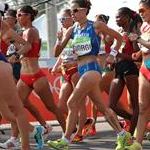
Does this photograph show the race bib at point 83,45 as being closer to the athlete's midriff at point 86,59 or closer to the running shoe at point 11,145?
the athlete's midriff at point 86,59

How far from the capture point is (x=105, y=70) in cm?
987

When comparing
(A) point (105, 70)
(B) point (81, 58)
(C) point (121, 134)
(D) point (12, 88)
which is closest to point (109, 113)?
(C) point (121, 134)

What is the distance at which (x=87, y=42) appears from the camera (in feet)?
25.6

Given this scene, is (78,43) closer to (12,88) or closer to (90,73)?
(90,73)

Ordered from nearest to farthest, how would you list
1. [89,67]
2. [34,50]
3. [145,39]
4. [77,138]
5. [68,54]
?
[145,39], [89,67], [34,50], [77,138], [68,54]

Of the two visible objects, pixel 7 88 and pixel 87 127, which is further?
pixel 87 127

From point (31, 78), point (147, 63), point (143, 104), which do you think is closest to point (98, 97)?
point (143, 104)

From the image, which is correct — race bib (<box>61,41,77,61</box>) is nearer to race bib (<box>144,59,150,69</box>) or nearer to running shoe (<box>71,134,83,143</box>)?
running shoe (<box>71,134,83,143</box>)

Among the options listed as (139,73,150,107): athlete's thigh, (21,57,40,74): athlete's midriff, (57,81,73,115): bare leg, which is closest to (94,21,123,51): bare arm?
(139,73,150,107): athlete's thigh

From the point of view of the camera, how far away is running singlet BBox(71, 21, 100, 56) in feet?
25.6

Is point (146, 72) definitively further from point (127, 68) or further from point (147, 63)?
point (127, 68)

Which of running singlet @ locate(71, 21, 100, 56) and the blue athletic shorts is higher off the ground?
running singlet @ locate(71, 21, 100, 56)

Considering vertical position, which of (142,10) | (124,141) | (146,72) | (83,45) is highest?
(142,10)

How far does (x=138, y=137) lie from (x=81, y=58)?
4.33ft
